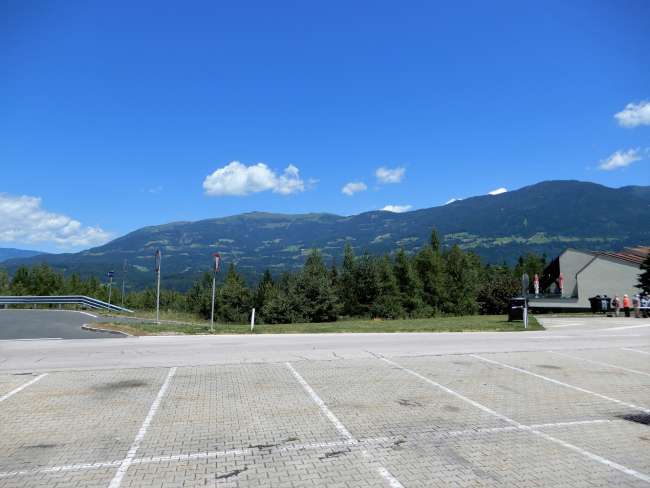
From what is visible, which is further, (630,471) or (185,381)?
(185,381)

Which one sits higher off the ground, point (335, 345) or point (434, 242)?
point (434, 242)

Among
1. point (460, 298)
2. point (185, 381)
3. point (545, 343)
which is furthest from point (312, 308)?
point (185, 381)

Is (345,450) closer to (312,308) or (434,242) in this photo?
(312,308)

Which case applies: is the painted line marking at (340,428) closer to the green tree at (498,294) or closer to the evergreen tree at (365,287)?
the green tree at (498,294)

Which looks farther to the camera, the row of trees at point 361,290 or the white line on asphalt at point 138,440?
the row of trees at point 361,290

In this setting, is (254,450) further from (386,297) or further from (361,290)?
(361,290)

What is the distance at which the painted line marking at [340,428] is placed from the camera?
566 centimetres

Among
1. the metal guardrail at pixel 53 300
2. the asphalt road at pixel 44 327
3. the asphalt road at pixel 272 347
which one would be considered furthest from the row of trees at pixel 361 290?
the asphalt road at pixel 272 347

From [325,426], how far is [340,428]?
24 cm

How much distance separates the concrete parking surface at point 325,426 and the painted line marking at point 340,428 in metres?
0.02

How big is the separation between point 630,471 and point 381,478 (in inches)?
119

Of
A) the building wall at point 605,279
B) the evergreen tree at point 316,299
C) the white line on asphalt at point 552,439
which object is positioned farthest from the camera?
the evergreen tree at point 316,299

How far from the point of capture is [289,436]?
717 cm

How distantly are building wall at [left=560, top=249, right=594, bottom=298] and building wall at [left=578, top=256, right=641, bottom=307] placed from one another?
9.10m
